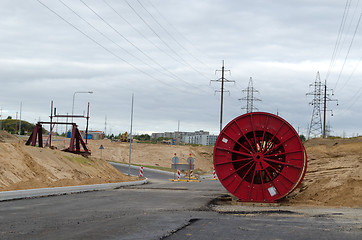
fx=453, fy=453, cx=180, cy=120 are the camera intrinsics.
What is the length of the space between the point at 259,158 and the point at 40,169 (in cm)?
1624

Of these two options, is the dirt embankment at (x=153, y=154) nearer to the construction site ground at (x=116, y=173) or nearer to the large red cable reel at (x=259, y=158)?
the construction site ground at (x=116, y=173)

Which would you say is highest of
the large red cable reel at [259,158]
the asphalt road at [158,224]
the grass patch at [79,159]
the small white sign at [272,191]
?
the large red cable reel at [259,158]

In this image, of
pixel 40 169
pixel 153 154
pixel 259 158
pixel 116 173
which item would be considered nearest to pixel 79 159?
pixel 116 173

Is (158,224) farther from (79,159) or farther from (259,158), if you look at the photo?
(79,159)

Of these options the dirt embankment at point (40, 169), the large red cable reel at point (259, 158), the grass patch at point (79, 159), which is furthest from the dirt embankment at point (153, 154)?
the large red cable reel at point (259, 158)

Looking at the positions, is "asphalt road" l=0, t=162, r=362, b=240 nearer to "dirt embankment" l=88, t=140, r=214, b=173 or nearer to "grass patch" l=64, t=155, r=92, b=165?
"grass patch" l=64, t=155, r=92, b=165

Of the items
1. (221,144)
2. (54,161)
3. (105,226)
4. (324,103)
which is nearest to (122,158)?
(324,103)

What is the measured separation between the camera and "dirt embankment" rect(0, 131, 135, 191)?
1000 inches

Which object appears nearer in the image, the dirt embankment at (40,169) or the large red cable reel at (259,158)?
the large red cable reel at (259,158)

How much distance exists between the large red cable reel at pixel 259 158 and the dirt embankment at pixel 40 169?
35.7 ft

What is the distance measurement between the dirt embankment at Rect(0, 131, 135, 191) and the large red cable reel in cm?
1089

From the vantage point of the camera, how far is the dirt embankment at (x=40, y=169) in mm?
25391

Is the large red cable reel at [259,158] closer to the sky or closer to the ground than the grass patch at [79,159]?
closer to the sky

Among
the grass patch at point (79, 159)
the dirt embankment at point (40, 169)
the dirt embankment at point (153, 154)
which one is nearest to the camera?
the dirt embankment at point (40, 169)
